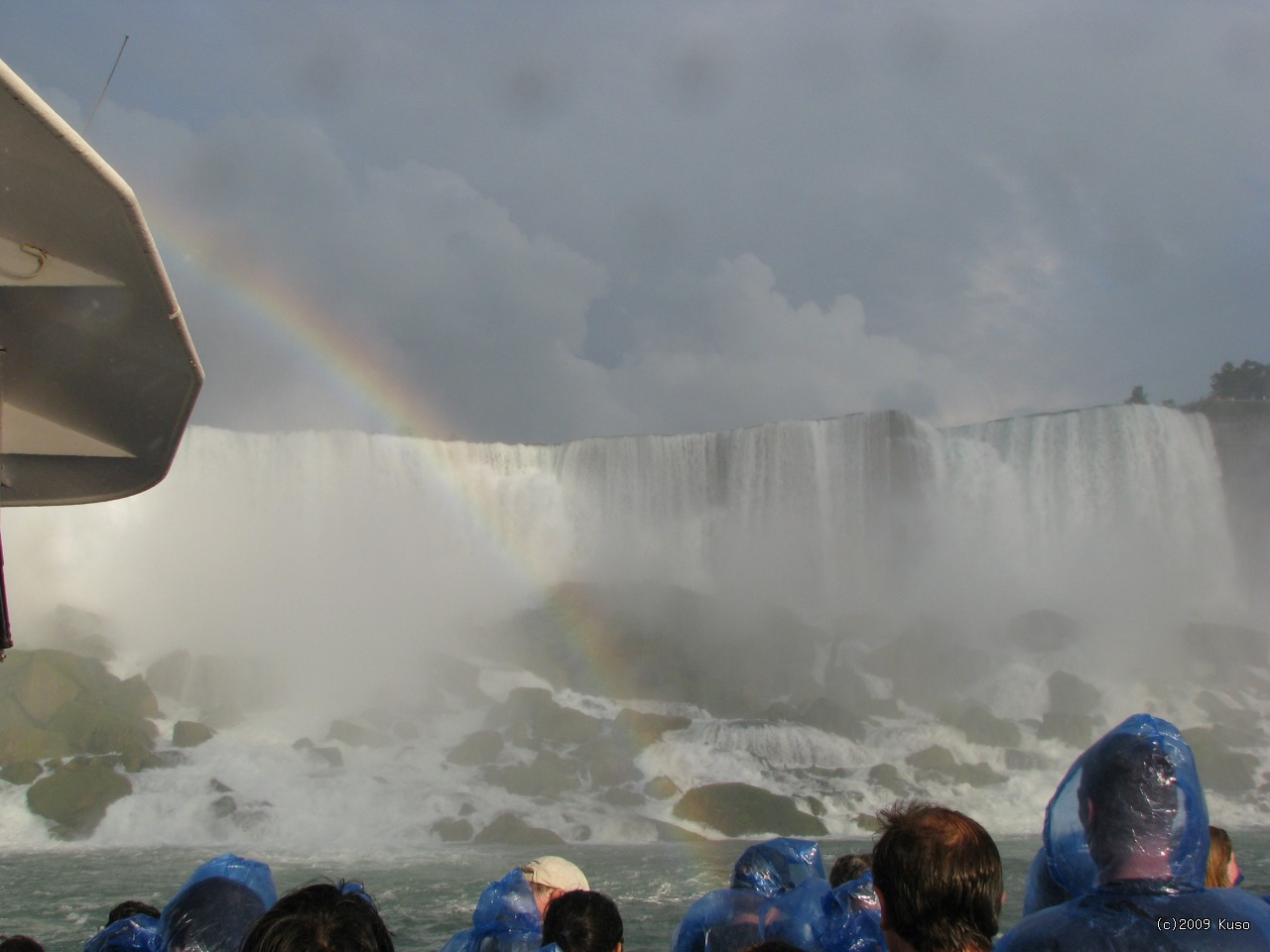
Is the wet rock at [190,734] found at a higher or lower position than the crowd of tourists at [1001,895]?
higher

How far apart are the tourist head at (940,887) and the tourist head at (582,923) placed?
107cm

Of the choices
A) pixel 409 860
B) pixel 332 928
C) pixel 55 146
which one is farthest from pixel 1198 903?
pixel 409 860

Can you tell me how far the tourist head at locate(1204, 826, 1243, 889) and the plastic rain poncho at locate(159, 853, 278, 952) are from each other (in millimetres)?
2621

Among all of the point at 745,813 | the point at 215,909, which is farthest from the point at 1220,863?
the point at 745,813

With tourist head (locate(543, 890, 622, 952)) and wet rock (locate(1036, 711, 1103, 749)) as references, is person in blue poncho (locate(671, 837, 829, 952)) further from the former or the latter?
wet rock (locate(1036, 711, 1103, 749))

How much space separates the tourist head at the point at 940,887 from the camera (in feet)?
6.43

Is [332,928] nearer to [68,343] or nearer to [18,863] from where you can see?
[68,343]

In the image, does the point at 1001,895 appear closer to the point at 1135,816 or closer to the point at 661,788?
the point at 1135,816

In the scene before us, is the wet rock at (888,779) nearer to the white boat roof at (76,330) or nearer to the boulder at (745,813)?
the boulder at (745,813)

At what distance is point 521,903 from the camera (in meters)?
3.49

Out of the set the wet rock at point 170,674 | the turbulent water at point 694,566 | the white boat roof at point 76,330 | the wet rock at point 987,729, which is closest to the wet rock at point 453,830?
the turbulent water at point 694,566

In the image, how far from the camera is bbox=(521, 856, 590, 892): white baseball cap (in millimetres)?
3438

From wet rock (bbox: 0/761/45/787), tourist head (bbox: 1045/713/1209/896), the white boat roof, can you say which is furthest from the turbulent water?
tourist head (bbox: 1045/713/1209/896)

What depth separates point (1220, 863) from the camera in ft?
9.68
